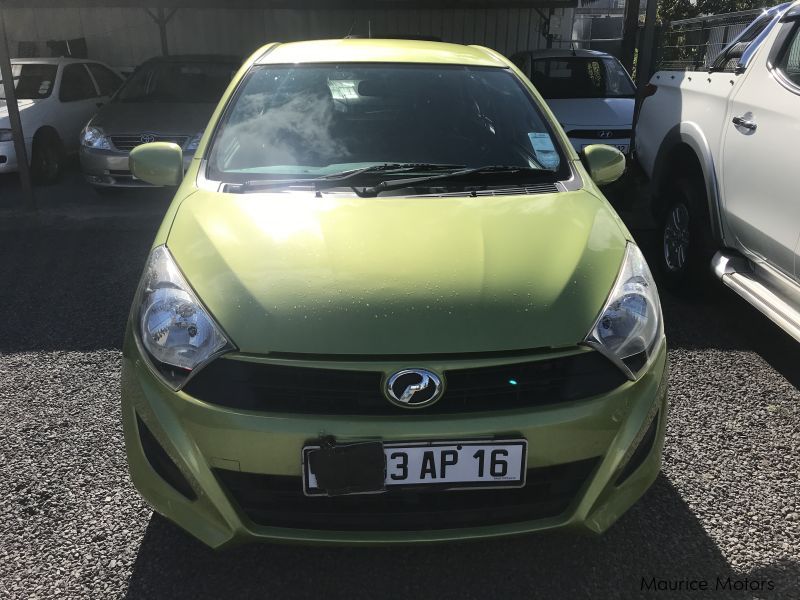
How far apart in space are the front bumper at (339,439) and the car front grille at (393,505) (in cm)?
2

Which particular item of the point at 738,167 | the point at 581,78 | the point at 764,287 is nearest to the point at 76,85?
the point at 581,78

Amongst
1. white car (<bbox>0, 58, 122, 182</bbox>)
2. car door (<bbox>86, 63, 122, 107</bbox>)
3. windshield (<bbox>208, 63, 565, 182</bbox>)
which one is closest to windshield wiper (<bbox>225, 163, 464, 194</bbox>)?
windshield (<bbox>208, 63, 565, 182</bbox>)

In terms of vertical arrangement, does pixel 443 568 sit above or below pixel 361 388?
below

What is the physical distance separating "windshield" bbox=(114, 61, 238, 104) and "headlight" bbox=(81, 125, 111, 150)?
35.9 inches

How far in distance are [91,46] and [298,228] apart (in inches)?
561

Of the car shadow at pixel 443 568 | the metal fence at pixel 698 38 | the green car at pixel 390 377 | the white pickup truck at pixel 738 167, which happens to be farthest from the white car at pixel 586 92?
the car shadow at pixel 443 568

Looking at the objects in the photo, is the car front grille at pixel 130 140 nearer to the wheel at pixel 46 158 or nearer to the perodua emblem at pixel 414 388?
the wheel at pixel 46 158

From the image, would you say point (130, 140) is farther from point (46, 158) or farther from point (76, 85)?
point (76, 85)

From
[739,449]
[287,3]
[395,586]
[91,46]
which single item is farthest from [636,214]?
[91,46]

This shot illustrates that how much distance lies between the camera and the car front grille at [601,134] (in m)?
7.14

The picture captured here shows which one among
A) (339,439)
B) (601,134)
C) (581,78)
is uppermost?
(339,439)

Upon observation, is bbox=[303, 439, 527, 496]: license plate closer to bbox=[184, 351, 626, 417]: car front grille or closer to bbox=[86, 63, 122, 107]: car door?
bbox=[184, 351, 626, 417]: car front grille

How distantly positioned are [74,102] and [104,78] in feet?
4.10

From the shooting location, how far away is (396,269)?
1.96 meters
